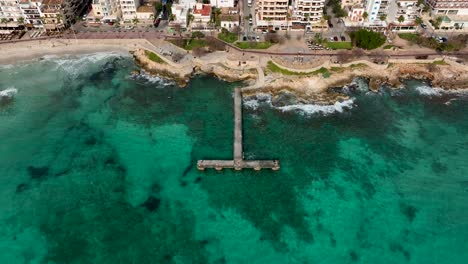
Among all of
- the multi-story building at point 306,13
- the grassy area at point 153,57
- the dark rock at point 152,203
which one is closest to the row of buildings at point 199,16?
the grassy area at point 153,57

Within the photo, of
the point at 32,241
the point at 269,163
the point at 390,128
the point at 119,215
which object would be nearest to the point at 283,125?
the point at 269,163

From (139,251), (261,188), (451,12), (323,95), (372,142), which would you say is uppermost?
(451,12)

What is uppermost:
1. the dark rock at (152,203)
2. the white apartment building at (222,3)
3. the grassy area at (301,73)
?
the white apartment building at (222,3)

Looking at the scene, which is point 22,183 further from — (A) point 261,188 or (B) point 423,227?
(B) point 423,227

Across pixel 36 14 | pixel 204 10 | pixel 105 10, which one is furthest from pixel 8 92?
pixel 204 10

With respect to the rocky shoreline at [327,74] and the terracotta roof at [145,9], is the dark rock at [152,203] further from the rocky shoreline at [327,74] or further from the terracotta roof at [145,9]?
the terracotta roof at [145,9]

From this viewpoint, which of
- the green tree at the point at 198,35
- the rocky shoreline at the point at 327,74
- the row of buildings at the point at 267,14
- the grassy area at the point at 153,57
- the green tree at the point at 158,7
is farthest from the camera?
the green tree at the point at 158,7

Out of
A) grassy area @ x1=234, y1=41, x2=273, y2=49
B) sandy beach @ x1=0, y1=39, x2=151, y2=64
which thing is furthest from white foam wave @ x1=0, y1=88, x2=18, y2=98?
grassy area @ x1=234, y1=41, x2=273, y2=49
